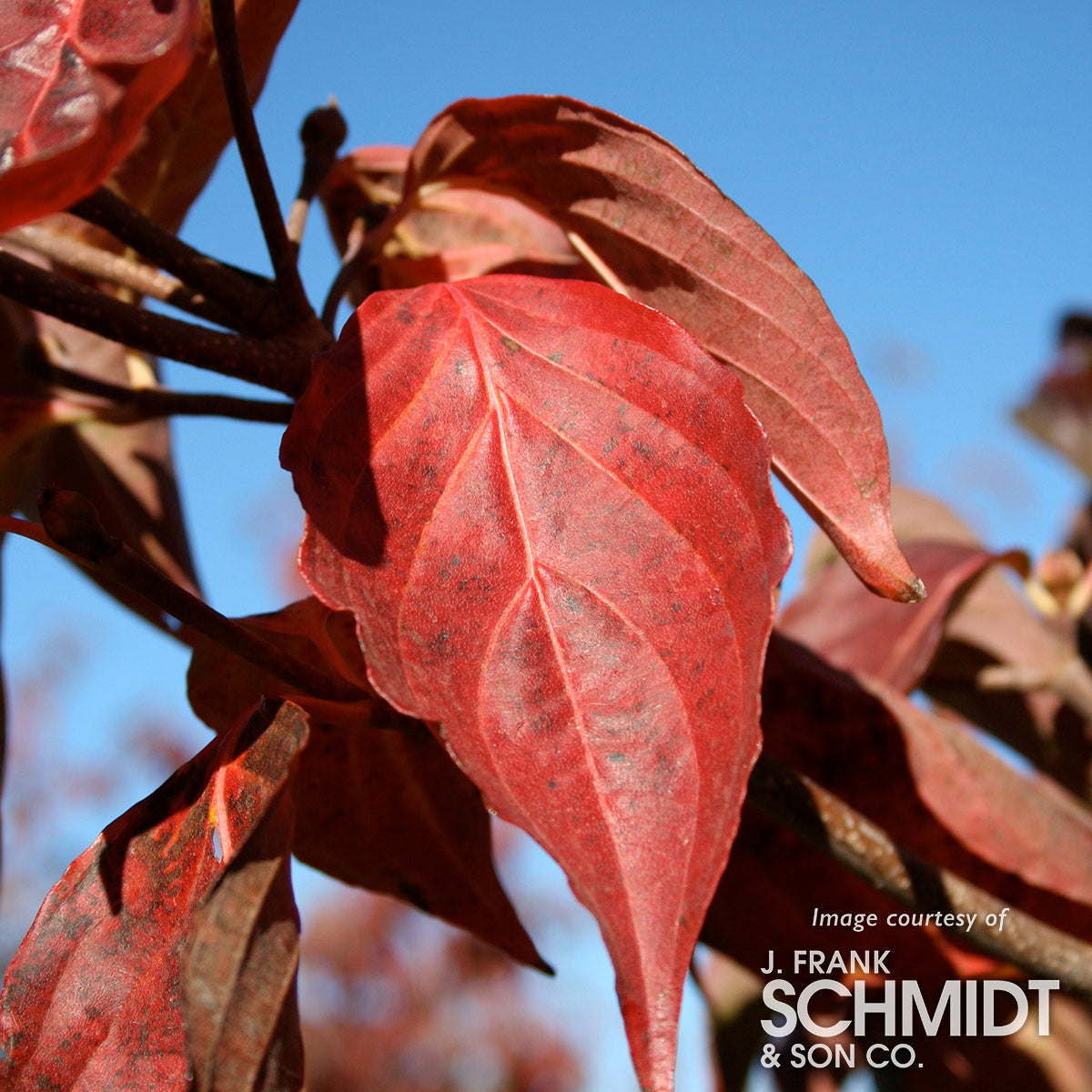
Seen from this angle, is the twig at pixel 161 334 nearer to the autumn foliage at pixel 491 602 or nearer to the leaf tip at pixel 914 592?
the autumn foliage at pixel 491 602

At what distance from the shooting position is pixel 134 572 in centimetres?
41

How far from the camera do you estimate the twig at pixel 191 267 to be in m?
0.54

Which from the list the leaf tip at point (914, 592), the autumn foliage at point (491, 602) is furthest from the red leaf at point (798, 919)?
the leaf tip at point (914, 592)

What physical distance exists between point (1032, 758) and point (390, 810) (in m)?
0.73

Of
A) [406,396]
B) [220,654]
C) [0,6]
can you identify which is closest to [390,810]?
[220,654]

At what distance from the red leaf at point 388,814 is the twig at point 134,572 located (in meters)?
0.07

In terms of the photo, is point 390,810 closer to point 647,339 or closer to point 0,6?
point 647,339

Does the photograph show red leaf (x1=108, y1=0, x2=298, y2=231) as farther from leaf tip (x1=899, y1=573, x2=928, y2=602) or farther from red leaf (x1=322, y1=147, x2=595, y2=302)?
leaf tip (x1=899, y1=573, x2=928, y2=602)

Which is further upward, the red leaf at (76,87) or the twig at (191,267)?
the twig at (191,267)

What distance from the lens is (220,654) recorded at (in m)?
0.52

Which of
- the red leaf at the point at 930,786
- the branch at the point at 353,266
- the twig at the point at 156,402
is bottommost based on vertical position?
the red leaf at the point at 930,786

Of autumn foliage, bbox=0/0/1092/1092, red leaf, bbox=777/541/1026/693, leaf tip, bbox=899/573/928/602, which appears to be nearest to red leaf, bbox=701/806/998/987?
autumn foliage, bbox=0/0/1092/1092

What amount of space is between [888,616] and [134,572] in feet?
2.10

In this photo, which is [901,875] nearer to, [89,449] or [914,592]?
[914,592]
